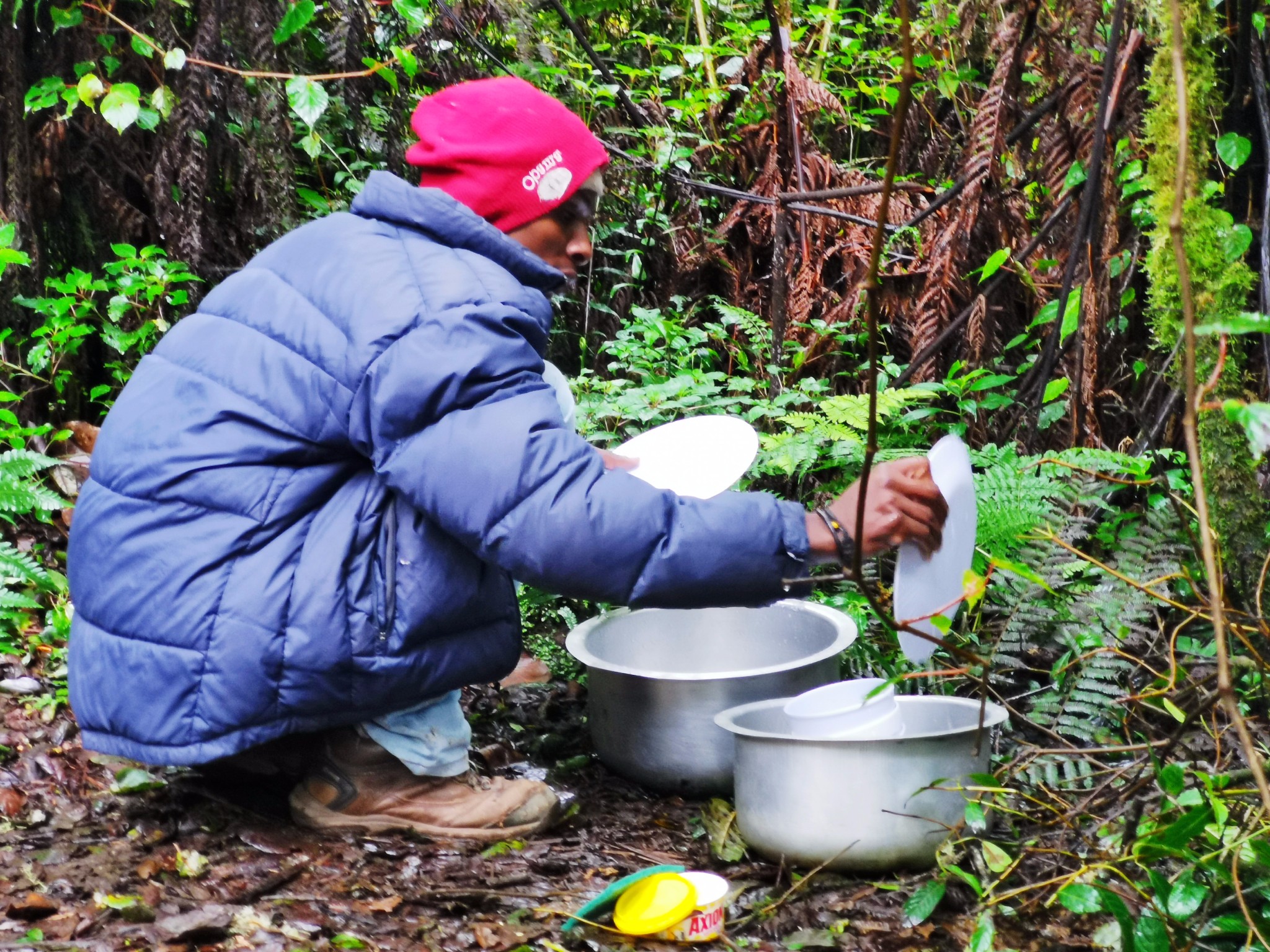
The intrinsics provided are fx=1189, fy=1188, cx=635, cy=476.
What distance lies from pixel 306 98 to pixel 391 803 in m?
2.00

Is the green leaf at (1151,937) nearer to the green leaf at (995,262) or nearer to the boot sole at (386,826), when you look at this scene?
the boot sole at (386,826)

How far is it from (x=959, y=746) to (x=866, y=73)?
427 cm

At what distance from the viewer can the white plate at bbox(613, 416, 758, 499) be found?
2553 millimetres

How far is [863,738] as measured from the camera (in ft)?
6.82

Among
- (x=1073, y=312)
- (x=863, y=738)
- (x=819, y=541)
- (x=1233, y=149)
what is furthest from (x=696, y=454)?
(x=1233, y=149)

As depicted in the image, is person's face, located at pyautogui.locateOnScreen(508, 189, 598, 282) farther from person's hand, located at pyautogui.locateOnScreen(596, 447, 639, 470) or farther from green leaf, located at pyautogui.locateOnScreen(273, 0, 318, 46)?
green leaf, located at pyautogui.locateOnScreen(273, 0, 318, 46)

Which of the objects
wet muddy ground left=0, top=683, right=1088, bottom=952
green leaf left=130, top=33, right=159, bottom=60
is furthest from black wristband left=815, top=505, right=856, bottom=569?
green leaf left=130, top=33, right=159, bottom=60

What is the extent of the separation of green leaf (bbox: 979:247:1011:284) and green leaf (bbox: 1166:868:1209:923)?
209cm

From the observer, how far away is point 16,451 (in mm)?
3500

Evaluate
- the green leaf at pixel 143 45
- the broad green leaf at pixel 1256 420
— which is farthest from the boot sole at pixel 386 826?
the green leaf at pixel 143 45

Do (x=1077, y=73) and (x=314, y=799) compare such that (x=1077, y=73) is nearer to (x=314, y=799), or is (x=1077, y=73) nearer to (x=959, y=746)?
(x=959, y=746)

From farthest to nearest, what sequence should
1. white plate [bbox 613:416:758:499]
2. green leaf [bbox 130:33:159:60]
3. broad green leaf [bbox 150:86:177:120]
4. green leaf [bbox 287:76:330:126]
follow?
broad green leaf [bbox 150:86:177:120]
green leaf [bbox 130:33:159:60]
green leaf [bbox 287:76:330:126]
white plate [bbox 613:416:758:499]

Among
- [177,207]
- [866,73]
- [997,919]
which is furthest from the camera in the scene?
[866,73]

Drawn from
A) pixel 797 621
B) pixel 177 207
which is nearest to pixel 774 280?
pixel 797 621
